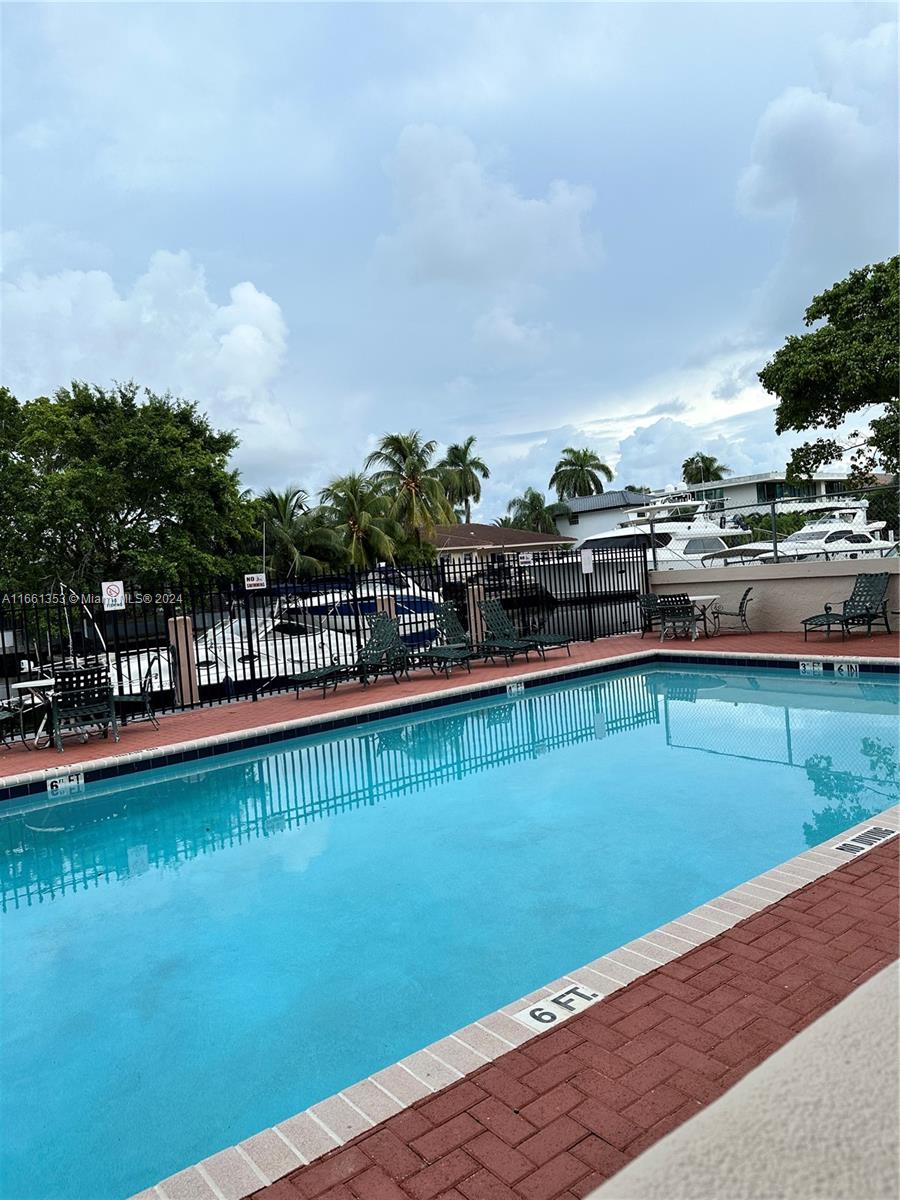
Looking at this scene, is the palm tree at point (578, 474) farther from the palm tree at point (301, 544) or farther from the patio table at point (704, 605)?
the patio table at point (704, 605)

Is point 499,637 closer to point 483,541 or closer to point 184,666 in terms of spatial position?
point 184,666

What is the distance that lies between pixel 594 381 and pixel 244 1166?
77.3ft

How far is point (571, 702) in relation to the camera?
36.0 feet

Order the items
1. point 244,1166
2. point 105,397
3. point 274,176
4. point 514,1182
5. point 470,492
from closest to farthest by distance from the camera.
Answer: point 514,1182 → point 244,1166 → point 274,176 → point 105,397 → point 470,492

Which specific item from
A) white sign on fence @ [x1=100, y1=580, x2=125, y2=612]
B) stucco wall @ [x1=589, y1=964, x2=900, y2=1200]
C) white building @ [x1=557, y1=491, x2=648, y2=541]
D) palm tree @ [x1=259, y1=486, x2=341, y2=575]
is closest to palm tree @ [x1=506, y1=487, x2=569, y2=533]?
white building @ [x1=557, y1=491, x2=648, y2=541]

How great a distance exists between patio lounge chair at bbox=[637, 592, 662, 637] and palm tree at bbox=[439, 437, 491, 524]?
31.1 metres

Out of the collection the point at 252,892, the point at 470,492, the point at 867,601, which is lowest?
the point at 252,892

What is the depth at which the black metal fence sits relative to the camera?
11.1 metres

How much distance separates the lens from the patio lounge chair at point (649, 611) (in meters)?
15.0

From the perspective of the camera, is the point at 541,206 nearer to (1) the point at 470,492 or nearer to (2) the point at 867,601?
(2) the point at 867,601

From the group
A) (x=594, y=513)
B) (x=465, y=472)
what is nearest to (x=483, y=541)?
(x=465, y=472)

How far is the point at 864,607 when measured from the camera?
12.7 meters

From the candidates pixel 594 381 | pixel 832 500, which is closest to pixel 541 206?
pixel 832 500

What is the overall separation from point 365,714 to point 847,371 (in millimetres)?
9378
